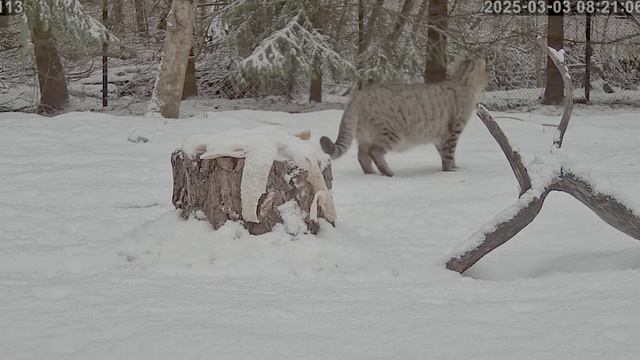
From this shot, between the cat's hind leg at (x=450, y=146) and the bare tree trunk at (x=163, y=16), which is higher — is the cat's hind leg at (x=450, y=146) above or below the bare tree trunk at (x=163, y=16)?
below

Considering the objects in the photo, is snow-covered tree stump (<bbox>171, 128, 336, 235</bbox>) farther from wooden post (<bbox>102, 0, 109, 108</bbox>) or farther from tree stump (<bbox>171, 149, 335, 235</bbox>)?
wooden post (<bbox>102, 0, 109, 108</bbox>)

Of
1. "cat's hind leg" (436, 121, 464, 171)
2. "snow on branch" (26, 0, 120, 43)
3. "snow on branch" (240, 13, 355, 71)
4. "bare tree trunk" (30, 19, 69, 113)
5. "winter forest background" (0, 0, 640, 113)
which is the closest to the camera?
"cat's hind leg" (436, 121, 464, 171)

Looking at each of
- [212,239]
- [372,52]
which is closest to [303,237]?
[212,239]

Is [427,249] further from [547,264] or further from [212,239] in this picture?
[212,239]

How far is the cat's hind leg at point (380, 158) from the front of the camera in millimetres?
7648

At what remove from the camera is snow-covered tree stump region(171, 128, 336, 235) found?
4219mm

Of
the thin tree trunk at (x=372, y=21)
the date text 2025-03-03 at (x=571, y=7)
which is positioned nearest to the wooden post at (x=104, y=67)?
the thin tree trunk at (x=372, y=21)

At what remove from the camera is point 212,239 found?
4.25m

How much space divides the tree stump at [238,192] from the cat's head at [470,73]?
14.3 feet

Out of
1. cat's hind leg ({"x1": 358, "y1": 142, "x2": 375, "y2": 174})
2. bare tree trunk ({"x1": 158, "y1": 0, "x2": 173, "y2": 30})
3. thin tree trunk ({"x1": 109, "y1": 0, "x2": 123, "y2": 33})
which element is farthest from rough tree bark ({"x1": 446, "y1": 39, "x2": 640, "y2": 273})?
thin tree trunk ({"x1": 109, "y1": 0, "x2": 123, "y2": 33})

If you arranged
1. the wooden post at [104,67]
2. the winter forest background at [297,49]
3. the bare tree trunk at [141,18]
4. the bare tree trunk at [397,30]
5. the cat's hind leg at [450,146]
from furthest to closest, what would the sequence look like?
the bare tree trunk at [141,18], the wooden post at [104,67], the bare tree trunk at [397,30], the winter forest background at [297,49], the cat's hind leg at [450,146]

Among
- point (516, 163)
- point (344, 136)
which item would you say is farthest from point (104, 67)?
point (516, 163)

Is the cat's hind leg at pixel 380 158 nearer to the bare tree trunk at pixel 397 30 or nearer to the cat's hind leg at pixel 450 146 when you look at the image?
the cat's hind leg at pixel 450 146

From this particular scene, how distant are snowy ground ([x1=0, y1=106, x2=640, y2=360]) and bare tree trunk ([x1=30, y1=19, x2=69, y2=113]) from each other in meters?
6.72
